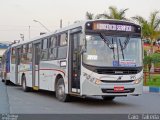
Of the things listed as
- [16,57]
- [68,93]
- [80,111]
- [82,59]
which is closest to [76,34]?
[82,59]

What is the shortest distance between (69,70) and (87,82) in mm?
1407

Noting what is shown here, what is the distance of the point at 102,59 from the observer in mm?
14336

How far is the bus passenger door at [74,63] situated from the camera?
14781 millimetres

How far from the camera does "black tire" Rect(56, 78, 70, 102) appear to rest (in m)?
16.0

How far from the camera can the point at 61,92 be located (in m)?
16.3

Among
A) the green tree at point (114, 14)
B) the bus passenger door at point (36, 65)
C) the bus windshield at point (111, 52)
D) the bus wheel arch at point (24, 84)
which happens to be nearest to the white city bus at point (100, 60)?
the bus windshield at point (111, 52)

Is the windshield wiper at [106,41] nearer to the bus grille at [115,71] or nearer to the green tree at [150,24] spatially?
the bus grille at [115,71]

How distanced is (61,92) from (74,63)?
175cm

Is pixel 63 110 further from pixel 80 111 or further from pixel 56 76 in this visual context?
pixel 56 76

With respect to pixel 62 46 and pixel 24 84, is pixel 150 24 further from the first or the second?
pixel 62 46

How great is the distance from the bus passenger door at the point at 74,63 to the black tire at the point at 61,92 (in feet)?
2.67

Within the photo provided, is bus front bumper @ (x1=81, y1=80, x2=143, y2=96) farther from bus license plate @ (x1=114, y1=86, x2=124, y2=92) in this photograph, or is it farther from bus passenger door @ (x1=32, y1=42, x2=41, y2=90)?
bus passenger door @ (x1=32, y1=42, x2=41, y2=90)

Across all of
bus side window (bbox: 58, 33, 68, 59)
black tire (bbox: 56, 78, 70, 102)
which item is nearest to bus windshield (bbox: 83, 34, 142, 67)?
bus side window (bbox: 58, 33, 68, 59)

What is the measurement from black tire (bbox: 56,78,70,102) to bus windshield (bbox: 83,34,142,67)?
2240mm
